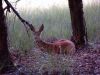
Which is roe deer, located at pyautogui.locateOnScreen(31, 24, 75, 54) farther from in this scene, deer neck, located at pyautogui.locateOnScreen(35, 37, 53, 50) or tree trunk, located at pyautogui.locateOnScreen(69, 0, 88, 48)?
tree trunk, located at pyautogui.locateOnScreen(69, 0, 88, 48)

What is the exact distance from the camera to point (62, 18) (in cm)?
1177

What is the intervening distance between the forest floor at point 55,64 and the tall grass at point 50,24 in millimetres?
586

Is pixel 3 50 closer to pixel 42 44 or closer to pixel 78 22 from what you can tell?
pixel 42 44

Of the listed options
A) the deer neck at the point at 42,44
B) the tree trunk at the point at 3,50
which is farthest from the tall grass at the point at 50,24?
the tree trunk at the point at 3,50

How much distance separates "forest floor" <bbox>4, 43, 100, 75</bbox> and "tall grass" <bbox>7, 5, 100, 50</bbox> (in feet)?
1.92

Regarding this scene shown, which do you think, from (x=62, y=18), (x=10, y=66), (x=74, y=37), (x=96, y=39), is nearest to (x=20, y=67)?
(x=10, y=66)

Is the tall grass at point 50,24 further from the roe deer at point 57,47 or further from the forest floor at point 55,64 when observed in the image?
the forest floor at point 55,64

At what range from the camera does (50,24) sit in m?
11.1

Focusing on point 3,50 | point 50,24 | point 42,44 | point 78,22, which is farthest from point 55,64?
point 50,24

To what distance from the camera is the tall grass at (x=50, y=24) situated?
27.6 feet

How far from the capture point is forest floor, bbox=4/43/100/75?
20.4 feet

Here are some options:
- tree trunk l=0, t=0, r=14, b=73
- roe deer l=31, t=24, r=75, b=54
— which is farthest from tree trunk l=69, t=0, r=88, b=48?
tree trunk l=0, t=0, r=14, b=73

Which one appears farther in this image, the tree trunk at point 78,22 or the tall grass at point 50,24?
the tree trunk at point 78,22

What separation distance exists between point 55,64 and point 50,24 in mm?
4910
